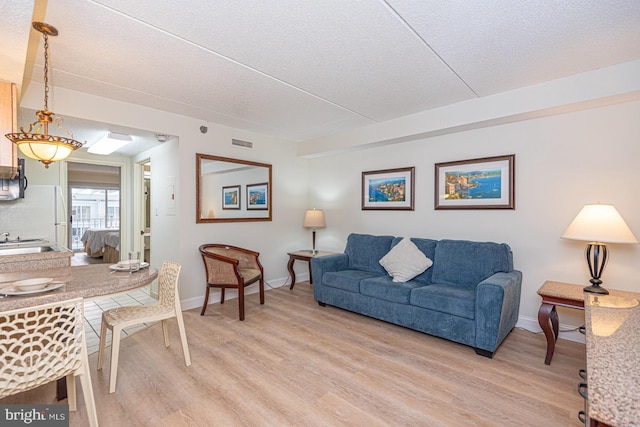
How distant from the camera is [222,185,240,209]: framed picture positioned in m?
4.28

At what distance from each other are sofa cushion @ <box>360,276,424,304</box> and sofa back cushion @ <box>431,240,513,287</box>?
1.03ft

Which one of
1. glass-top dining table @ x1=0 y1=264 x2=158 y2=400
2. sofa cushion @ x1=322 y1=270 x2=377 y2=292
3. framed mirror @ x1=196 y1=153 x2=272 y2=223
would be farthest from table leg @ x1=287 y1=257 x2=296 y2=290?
glass-top dining table @ x1=0 y1=264 x2=158 y2=400

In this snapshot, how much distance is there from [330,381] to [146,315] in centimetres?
148

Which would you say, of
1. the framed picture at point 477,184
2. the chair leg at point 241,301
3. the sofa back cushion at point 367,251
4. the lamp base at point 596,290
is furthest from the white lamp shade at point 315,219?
the lamp base at point 596,290

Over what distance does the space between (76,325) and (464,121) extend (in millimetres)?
3697

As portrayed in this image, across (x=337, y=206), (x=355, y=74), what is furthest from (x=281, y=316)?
(x=355, y=74)

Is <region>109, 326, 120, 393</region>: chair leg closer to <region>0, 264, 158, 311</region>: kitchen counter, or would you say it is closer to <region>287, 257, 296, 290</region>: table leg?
<region>0, 264, 158, 311</region>: kitchen counter

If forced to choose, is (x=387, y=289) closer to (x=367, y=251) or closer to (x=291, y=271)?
(x=367, y=251)

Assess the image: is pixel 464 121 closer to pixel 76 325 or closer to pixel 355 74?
pixel 355 74

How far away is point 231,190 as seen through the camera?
4340mm

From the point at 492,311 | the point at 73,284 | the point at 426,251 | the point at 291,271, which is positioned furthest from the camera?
the point at 291,271

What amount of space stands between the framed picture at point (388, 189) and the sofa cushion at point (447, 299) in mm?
1342

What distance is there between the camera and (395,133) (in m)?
3.87

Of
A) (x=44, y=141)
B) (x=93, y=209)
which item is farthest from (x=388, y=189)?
(x=93, y=209)
